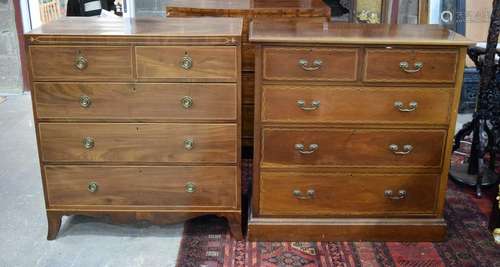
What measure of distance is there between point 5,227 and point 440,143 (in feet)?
6.61

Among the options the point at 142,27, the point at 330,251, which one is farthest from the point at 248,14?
the point at 330,251

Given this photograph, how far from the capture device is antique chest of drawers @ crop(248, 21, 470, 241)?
2.27 metres

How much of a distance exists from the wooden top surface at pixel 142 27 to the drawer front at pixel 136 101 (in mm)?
205

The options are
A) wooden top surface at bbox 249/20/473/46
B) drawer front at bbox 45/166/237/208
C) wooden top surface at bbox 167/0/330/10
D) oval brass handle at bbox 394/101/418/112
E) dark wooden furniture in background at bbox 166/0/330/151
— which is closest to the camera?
wooden top surface at bbox 249/20/473/46

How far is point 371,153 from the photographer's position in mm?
2428

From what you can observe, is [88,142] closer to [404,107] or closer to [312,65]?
[312,65]

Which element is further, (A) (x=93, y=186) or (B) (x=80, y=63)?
(A) (x=93, y=186)

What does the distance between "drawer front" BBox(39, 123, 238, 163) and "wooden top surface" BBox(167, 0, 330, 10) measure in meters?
0.94

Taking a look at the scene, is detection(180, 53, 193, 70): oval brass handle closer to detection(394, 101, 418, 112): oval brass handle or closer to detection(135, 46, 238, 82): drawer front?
detection(135, 46, 238, 82): drawer front

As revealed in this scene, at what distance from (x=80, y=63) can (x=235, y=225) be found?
3.15 ft

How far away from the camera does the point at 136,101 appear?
2320 millimetres

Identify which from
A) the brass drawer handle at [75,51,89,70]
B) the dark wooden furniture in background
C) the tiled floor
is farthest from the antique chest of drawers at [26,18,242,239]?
the dark wooden furniture in background

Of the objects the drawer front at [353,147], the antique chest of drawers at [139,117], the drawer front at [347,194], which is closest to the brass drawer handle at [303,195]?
the drawer front at [347,194]

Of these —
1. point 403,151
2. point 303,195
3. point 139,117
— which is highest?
point 139,117
